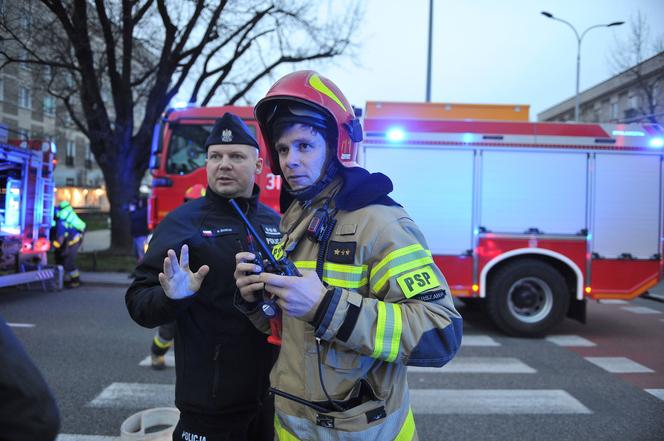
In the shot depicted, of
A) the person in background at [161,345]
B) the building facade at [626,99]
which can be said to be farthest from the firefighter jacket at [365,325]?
the building facade at [626,99]

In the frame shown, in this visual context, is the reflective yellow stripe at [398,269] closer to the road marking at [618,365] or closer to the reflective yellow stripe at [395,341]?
the reflective yellow stripe at [395,341]

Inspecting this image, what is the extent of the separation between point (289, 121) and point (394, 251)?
56 cm

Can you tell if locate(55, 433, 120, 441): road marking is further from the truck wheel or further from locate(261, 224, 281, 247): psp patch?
the truck wheel

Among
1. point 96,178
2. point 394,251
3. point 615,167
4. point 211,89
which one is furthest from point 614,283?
point 96,178

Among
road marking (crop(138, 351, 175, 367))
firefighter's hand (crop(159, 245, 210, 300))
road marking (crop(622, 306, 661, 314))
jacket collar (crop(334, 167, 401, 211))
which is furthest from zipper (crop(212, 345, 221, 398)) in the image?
road marking (crop(622, 306, 661, 314))

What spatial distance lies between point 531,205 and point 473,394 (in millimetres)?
2862

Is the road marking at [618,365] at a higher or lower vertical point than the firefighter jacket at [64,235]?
lower

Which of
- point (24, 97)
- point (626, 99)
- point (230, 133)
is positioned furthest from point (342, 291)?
point (626, 99)

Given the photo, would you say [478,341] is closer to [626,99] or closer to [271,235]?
[271,235]

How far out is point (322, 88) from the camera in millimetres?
1492

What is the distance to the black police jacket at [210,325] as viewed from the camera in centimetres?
188

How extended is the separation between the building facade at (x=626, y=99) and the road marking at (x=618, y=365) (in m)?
3.54

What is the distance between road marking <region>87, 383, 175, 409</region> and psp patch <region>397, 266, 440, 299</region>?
3.32m

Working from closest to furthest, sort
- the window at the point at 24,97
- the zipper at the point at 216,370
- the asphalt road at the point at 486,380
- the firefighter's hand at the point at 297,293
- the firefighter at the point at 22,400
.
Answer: the firefighter at the point at 22,400 → the firefighter's hand at the point at 297,293 → the zipper at the point at 216,370 → the asphalt road at the point at 486,380 → the window at the point at 24,97
